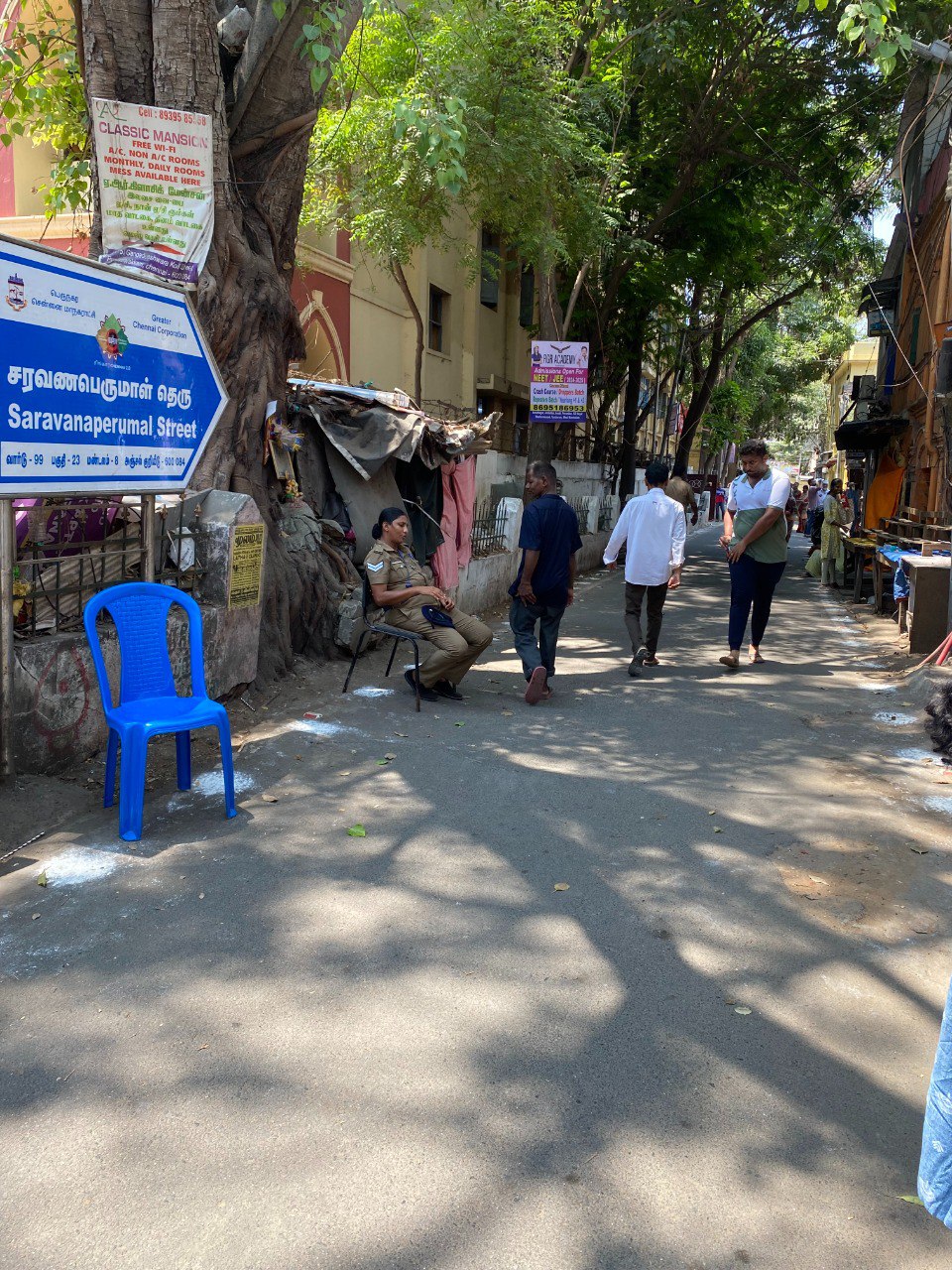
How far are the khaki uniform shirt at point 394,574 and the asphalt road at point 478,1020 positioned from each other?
162 centimetres

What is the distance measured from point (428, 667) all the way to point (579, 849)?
2971mm

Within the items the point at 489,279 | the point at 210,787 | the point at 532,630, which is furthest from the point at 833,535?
the point at 210,787

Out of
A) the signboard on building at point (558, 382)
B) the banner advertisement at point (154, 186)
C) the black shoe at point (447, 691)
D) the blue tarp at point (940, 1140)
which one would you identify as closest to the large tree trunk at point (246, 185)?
the banner advertisement at point (154, 186)

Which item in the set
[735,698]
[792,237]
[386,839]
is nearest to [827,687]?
[735,698]

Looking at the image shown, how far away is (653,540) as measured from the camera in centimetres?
908

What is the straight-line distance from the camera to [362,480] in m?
10.0

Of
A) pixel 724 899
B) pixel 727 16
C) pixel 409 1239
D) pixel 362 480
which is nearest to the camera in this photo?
pixel 409 1239

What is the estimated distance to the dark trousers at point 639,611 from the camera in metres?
9.33

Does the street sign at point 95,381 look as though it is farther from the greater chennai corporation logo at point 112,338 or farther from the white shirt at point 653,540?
the white shirt at point 653,540

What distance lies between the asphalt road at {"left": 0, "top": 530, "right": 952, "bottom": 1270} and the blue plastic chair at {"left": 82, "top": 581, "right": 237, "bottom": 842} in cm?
21

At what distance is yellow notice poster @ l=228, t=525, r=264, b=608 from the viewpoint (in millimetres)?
6832

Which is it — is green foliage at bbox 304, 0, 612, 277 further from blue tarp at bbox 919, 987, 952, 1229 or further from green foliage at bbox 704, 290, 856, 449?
green foliage at bbox 704, 290, 856, 449

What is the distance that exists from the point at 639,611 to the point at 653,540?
75cm

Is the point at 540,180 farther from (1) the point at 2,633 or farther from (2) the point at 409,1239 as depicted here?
(2) the point at 409,1239
